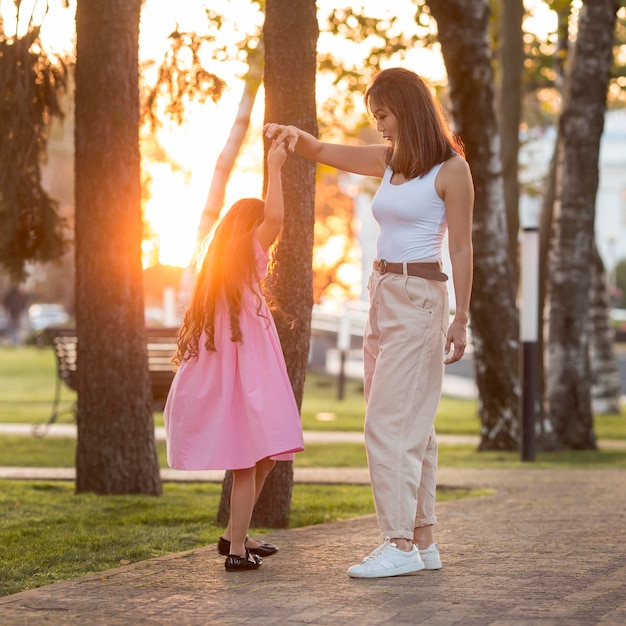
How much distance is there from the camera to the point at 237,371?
6078 millimetres

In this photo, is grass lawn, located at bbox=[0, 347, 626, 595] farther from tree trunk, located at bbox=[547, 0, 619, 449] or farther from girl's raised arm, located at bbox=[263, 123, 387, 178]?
girl's raised arm, located at bbox=[263, 123, 387, 178]

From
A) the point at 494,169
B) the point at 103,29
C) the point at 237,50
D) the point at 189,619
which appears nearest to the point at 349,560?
the point at 189,619

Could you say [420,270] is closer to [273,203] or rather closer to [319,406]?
[273,203]

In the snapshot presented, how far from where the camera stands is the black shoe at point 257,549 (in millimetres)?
6155

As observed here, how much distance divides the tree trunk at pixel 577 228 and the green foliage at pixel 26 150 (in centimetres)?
531

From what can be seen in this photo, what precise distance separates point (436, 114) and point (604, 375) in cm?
1574

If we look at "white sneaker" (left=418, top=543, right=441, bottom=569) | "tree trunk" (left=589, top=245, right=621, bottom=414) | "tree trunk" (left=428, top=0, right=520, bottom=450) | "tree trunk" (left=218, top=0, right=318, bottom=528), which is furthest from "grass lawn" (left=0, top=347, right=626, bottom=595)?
"tree trunk" (left=589, top=245, right=621, bottom=414)

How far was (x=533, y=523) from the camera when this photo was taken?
7.49 meters

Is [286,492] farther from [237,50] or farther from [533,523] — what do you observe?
[237,50]

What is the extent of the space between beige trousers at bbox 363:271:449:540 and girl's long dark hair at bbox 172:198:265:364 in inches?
24.4

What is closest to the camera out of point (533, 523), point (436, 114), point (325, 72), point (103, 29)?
point (436, 114)

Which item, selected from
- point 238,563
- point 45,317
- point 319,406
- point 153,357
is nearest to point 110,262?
point 238,563

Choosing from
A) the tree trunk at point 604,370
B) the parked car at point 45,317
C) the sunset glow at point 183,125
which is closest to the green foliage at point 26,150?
the sunset glow at point 183,125

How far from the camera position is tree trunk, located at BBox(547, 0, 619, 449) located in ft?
45.1
